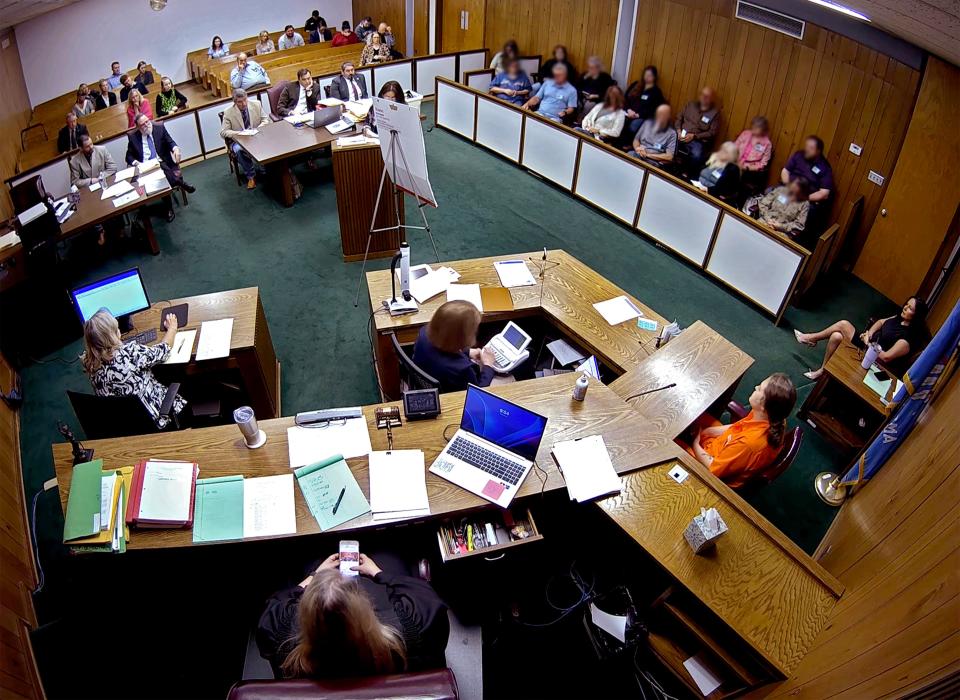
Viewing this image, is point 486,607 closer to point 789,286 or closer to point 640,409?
point 640,409

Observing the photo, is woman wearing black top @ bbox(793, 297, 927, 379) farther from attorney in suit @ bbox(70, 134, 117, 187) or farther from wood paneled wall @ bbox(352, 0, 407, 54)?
wood paneled wall @ bbox(352, 0, 407, 54)

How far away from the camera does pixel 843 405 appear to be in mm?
4719

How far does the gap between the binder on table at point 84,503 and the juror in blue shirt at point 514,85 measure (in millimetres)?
7440

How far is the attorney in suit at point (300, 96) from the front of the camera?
771 cm

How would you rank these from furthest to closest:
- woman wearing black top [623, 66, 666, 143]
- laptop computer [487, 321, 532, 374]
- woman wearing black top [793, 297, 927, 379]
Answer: woman wearing black top [623, 66, 666, 143] → woman wearing black top [793, 297, 927, 379] → laptop computer [487, 321, 532, 374]

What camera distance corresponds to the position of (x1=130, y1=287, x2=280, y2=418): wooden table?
4.04 m

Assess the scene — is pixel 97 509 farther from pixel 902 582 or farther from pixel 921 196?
pixel 921 196

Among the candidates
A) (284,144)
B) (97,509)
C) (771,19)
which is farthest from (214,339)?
(771,19)

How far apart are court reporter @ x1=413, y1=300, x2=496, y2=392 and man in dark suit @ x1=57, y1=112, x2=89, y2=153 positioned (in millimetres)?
6073

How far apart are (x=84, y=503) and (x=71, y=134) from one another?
6.33 m

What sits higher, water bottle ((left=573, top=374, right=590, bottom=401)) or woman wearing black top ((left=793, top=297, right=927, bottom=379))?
water bottle ((left=573, top=374, right=590, bottom=401))

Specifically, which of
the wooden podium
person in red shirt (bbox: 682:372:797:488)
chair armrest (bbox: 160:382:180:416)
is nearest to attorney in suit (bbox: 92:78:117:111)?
the wooden podium

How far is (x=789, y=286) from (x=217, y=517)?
4.96 metres

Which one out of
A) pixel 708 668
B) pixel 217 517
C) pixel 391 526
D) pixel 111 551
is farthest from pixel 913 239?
pixel 111 551
